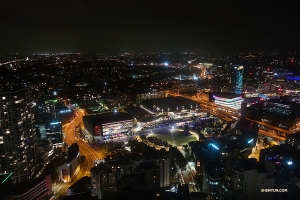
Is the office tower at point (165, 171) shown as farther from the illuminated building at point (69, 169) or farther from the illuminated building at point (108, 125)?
the illuminated building at point (108, 125)

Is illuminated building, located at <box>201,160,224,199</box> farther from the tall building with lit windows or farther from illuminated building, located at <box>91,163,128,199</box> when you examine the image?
the tall building with lit windows

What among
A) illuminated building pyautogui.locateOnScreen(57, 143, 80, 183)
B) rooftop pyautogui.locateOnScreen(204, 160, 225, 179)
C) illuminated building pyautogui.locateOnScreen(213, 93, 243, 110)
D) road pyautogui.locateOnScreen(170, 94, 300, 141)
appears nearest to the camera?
rooftop pyautogui.locateOnScreen(204, 160, 225, 179)

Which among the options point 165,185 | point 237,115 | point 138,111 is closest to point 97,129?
point 138,111

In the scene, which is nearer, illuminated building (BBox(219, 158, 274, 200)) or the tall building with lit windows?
illuminated building (BBox(219, 158, 274, 200))

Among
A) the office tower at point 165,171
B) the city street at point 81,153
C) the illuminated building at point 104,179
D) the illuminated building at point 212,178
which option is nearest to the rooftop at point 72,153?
the city street at point 81,153

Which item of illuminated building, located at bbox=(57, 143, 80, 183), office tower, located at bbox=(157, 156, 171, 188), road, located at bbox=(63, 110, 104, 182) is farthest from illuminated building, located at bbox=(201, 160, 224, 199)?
illuminated building, located at bbox=(57, 143, 80, 183)

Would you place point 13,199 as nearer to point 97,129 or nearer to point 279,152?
point 97,129

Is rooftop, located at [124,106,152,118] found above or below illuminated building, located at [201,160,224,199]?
below

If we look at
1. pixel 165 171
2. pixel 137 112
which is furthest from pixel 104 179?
pixel 137 112
